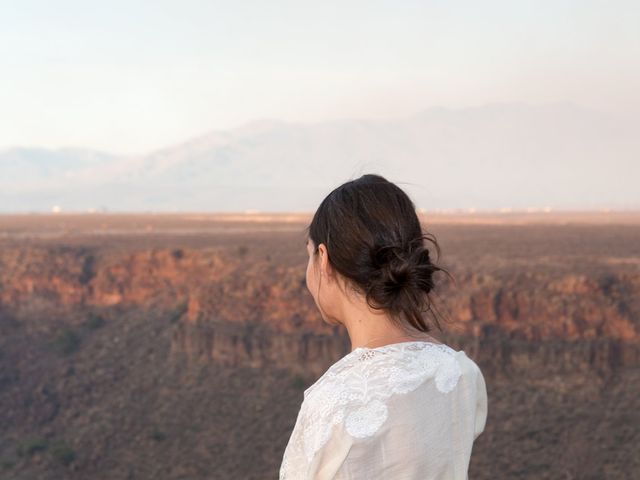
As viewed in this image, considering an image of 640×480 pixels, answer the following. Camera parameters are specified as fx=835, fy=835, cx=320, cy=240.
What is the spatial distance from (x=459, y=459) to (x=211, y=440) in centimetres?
2328

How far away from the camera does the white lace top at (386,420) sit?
78.0 inches

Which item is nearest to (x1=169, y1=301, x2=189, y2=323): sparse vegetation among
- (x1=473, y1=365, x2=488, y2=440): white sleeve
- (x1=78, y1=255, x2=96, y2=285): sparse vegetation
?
(x1=78, y1=255, x2=96, y2=285): sparse vegetation

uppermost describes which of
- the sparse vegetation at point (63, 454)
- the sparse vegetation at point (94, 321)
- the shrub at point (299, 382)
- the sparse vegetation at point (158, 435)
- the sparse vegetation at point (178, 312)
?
the sparse vegetation at point (178, 312)

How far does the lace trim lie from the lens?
A: 1987 mm

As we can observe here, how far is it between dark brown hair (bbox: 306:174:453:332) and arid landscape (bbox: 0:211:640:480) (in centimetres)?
1935

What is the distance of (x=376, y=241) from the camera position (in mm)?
2119

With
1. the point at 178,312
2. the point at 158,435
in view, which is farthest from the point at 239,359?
the point at 178,312

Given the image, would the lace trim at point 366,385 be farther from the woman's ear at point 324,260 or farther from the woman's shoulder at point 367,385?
the woman's ear at point 324,260

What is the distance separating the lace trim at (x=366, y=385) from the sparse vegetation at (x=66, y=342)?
30957 millimetres

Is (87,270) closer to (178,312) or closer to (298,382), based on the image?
(178,312)

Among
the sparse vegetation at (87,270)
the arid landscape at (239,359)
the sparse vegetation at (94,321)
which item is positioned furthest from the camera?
the sparse vegetation at (87,270)

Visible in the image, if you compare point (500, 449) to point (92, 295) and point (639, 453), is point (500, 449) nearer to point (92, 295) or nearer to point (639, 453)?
point (639, 453)

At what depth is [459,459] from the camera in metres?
2.16

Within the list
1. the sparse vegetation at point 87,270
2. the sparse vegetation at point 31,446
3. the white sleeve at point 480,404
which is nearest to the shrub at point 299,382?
the sparse vegetation at point 31,446
